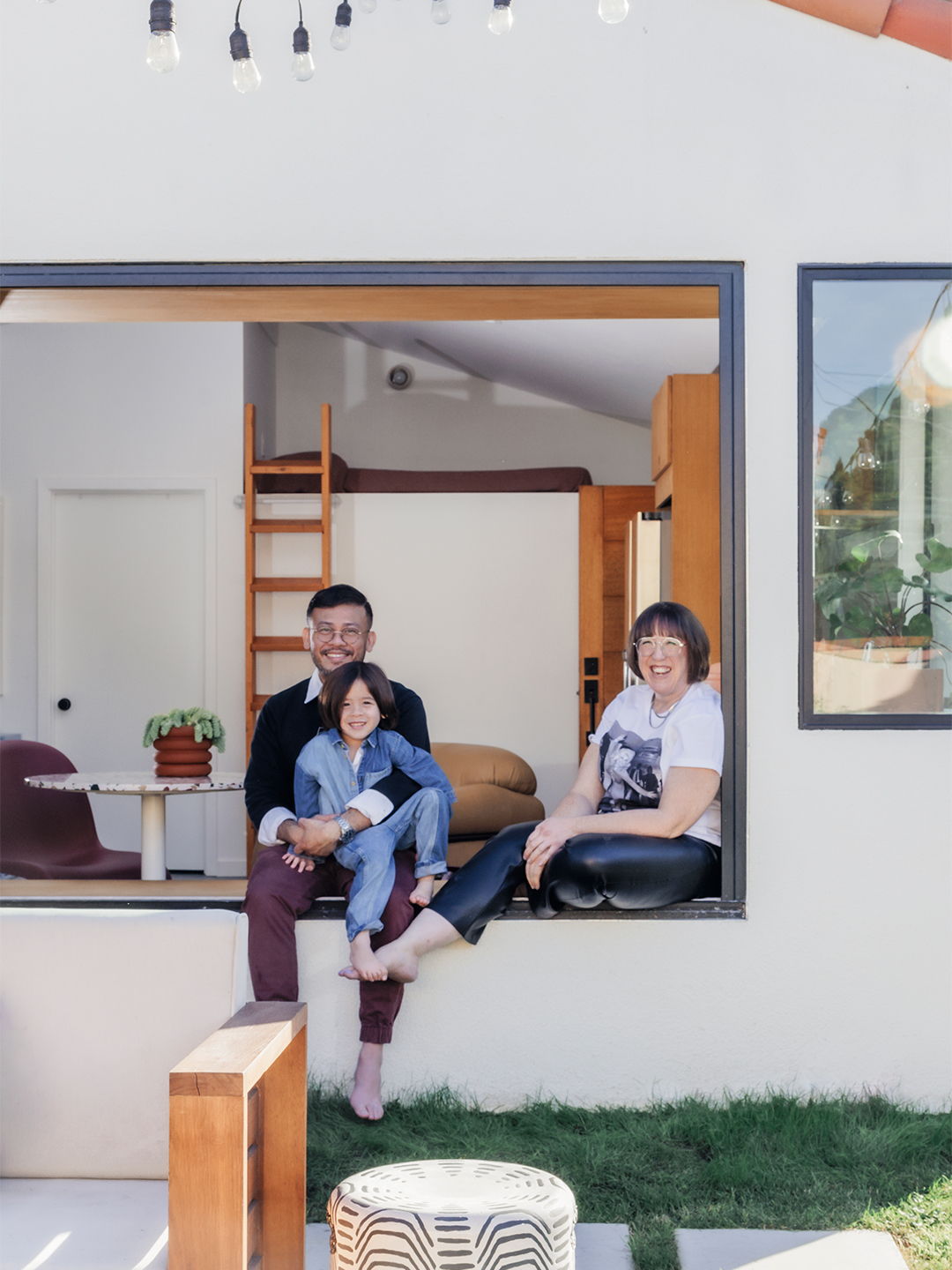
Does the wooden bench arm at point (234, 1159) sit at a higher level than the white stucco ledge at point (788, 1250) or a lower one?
higher

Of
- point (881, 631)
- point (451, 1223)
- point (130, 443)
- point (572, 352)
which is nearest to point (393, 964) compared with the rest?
point (451, 1223)

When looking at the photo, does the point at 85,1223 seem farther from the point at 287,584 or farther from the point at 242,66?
the point at 287,584

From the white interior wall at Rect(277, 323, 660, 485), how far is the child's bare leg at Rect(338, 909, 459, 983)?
496 cm

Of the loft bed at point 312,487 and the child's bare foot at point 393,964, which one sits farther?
the loft bed at point 312,487

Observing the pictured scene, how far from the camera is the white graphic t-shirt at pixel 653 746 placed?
2938 mm

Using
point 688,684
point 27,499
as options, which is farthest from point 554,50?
point 27,499

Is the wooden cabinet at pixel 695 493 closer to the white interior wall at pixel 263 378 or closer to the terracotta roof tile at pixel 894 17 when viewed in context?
the terracotta roof tile at pixel 894 17

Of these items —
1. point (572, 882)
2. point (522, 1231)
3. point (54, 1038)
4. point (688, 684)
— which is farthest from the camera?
point (688, 684)

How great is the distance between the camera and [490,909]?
297 centimetres

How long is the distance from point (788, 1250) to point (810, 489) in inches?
70.5

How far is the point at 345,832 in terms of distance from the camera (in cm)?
296

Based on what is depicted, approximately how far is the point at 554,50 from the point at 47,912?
7.97 ft

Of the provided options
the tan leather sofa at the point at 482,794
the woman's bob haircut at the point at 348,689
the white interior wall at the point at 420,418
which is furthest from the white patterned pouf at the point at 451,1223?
the white interior wall at the point at 420,418

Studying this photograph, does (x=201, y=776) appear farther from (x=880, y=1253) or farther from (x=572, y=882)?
(x=880, y=1253)
